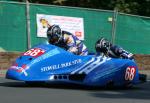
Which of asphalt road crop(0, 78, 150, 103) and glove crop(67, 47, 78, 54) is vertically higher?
glove crop(67, 47, 78, 54)

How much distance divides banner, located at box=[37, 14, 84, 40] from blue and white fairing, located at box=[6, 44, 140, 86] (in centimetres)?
620

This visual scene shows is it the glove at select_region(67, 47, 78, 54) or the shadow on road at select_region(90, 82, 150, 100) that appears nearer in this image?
the shadow on road at select_region(90, 82, 150, 100)

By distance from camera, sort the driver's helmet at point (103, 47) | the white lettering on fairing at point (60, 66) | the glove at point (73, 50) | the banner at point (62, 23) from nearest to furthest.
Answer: the white lettering on fairing at point (60, 66) → the glove at point (73, 50) → the driver's helmet at point (103, 47) → the banner at point (62, 23)

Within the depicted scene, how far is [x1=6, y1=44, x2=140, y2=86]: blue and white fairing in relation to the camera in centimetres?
1432

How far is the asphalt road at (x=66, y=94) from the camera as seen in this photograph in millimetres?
12383

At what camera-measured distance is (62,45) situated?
15.2 metres

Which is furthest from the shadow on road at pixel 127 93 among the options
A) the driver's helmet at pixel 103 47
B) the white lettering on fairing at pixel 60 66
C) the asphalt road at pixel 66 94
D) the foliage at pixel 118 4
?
the foliage at pixel 118 4

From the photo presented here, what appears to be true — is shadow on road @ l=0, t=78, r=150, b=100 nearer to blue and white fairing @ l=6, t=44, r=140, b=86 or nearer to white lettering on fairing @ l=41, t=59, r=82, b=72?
blue and white fairing @ l=6, t=44, r=140, b=86

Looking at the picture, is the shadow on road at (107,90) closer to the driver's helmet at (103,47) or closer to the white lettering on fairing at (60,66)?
the white lettering on fairing at (60,66)

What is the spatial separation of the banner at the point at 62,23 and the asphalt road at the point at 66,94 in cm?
521

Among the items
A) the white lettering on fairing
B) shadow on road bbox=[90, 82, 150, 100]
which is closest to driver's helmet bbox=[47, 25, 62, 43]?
the white lettering on fairing

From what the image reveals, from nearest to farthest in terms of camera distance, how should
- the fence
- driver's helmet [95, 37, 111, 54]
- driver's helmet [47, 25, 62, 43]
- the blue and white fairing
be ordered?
the blue and white fairing → driver's helmet [47, 25, 62, 43] → driver's helmet [95, 37, 111, 54] → the fence

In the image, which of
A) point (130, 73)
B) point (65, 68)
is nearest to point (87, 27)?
point (130, 73)

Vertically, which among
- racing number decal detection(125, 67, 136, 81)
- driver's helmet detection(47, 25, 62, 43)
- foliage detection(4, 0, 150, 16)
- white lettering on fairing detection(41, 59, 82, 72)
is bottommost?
racing number decal detection(125, 67, 136, 81)
